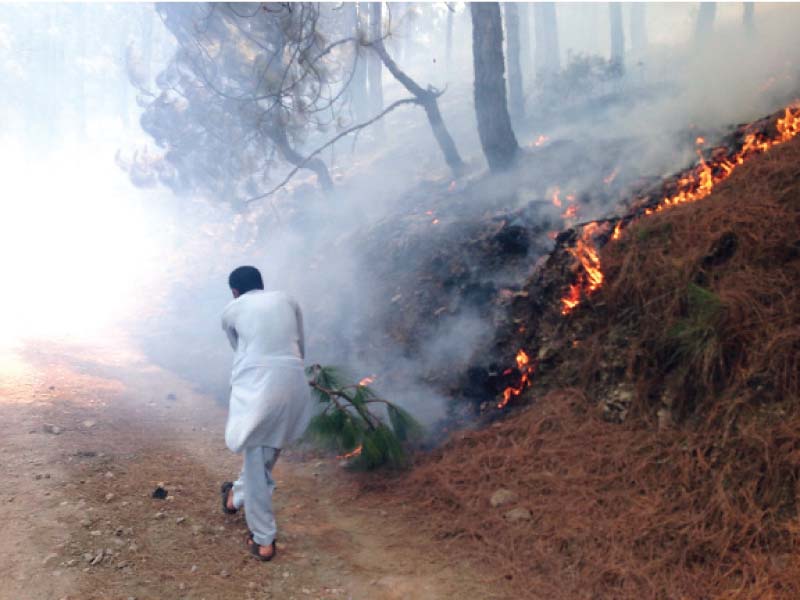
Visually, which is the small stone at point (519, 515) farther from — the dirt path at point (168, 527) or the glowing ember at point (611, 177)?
the glowing ember at point (611, 177)


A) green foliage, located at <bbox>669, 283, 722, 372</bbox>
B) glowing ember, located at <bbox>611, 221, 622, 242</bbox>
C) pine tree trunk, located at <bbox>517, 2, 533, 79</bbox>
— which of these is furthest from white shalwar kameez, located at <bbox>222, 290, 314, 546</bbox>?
pine tree trunk, located at <bbox>517, 2, 533, 79</bbox>

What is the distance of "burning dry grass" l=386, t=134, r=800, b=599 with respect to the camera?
351 centimetres

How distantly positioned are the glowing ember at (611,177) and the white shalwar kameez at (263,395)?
651cm

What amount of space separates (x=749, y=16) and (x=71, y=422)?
76.1 ft

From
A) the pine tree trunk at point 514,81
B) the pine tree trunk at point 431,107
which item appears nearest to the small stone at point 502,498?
the pine tree trunk at point 431,107

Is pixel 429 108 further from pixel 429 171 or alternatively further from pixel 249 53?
pixel 249 53

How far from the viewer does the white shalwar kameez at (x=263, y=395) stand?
3.79 m

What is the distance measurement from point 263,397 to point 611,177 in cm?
717

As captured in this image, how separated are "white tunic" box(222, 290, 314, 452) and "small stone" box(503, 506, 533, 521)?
64.6 inches

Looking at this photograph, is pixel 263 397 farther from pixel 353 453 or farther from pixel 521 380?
pixel 521 380

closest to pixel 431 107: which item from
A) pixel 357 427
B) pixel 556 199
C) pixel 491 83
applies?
pixel 491 83

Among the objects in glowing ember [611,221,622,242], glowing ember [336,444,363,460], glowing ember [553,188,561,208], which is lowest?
glowing ember [336,444,363,460]

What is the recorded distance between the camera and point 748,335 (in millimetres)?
4340

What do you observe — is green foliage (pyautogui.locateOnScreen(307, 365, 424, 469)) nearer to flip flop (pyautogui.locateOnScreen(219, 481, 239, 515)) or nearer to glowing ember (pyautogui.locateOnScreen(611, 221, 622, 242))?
flip flop (pyautogui.locateOnScreen(219, 481, 239, 515))
